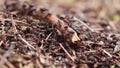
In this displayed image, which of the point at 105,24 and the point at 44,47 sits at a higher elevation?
the point at 44,47

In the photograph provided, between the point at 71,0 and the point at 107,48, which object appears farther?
the point at 71,0

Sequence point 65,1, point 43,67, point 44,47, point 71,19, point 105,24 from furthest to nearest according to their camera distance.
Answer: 1. point 65,1
2. point 105,24
3. point 71,19
4. point 44,47
5. point 43,67

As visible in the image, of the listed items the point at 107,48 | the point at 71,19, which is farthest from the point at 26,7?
the point at 107,48

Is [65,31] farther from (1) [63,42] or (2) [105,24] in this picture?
(2) [105,24]

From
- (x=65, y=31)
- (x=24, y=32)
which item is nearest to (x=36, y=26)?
(x=24, y=32)

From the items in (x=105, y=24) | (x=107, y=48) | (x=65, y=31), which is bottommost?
(x=105, y=24)

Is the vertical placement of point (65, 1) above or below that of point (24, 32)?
below

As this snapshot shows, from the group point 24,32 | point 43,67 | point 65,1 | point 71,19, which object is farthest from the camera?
point 65,1

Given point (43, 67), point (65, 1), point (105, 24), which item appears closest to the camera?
point (43, 67)

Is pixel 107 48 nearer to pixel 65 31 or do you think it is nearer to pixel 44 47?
pixel 65 31
